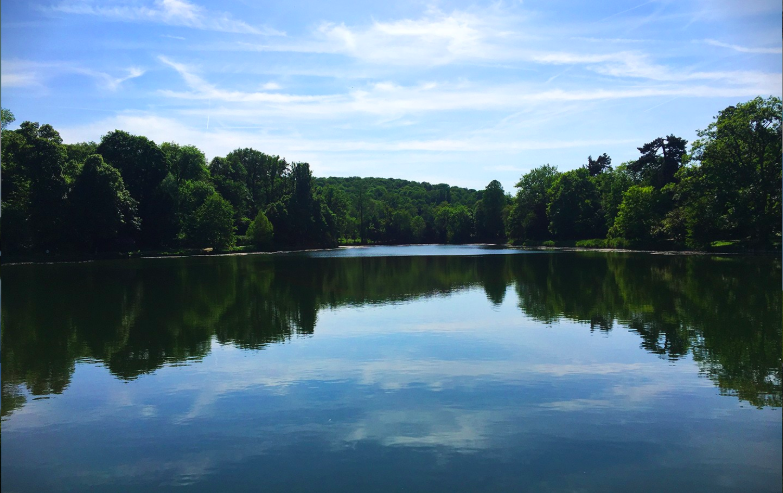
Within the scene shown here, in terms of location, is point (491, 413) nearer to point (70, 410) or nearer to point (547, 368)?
point (547, 368)

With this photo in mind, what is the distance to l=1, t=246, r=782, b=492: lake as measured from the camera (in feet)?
23.6

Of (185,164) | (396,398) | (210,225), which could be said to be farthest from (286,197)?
(396,398)

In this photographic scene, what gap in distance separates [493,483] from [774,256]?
5100 cm

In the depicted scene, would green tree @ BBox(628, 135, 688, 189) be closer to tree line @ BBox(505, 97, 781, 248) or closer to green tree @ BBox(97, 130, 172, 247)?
tree line @ BBox(505, 97, 781, 248)

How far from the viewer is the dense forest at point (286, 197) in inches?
2109

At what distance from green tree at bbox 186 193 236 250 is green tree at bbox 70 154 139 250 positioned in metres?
14.5

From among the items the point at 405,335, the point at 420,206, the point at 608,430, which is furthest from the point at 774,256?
the point at 420,206

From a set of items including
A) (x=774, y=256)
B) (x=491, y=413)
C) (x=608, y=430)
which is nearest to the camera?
(x=608, y=430)


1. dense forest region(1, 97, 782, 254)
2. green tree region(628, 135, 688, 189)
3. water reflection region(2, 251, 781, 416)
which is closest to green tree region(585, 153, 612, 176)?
dense forest region(1, 97, 782, 254)

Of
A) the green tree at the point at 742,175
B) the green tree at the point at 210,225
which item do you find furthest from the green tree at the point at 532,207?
the green tree at the point at 210,225

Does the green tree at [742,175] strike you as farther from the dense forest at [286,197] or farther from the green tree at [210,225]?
the green tree at [210,225]

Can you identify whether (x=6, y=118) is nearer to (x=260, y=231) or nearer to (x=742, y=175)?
(x=260, y=231)

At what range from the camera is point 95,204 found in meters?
60.4

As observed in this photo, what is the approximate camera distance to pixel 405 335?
647 inches
